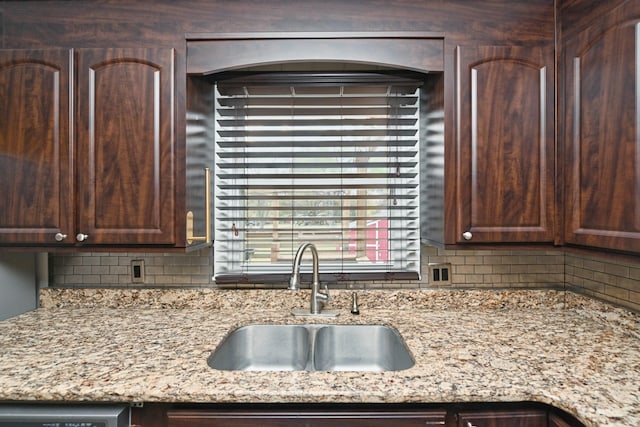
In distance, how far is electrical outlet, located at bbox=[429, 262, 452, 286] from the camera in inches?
80.3

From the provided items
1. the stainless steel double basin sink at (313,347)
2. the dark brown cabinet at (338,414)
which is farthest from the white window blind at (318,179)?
the dark brown cabinet at (338,414)

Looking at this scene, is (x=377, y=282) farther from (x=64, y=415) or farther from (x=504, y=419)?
(x=64, y=415)

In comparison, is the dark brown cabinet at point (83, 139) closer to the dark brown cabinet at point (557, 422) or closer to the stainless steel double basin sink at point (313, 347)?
the stainless steel double basin sink at point (313, 347)

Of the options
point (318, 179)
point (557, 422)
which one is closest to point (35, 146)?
point (318, 179)

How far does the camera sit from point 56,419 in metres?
1.16

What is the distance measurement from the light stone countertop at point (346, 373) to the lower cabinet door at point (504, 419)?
7 centimetres

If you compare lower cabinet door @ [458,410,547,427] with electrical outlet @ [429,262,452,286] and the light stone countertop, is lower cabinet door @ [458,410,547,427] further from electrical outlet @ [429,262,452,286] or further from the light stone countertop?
electrical outlet @ [429,262,452,286]

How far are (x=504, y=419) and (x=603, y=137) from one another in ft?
3.15

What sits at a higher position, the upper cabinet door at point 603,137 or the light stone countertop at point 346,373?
the upper cabinet door at point 603,137

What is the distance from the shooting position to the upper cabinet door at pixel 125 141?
1644 millimetres

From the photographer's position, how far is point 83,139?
1.64 meters

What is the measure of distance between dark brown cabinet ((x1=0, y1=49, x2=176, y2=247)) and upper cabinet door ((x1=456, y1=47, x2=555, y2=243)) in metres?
1.14

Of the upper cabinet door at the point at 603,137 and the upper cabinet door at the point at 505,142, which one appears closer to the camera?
the upper cabinet door at the point at 603,137

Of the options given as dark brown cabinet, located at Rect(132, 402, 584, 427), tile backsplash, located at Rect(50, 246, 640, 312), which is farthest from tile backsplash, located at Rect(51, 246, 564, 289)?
dark brown cabinet, located at Rect(132, 402, 584, 427)
